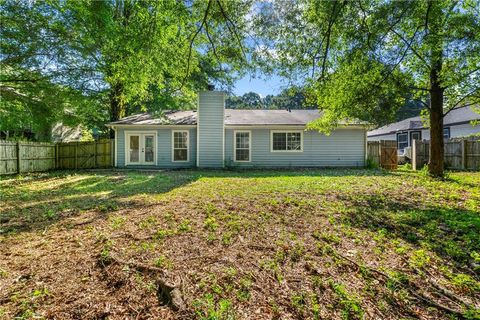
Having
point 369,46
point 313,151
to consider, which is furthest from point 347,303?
point 313,151

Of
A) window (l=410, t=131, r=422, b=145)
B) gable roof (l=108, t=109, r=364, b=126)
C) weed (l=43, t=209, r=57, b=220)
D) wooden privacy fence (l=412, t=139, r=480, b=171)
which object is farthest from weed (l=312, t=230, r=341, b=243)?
window (l=410, t=131, r=422, b=145)

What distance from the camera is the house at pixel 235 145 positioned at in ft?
49.7

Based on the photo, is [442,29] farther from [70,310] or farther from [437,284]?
[70,310]

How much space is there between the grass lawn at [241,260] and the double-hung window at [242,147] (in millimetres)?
9595

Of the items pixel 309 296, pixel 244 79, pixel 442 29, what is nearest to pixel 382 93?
pixel 442 29

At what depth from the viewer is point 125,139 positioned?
15.3 meters

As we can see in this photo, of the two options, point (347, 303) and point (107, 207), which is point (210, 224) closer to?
point (347, 303)

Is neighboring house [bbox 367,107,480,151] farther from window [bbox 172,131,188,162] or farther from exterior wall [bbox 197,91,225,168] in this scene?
window [bbox 172,131,188,162]

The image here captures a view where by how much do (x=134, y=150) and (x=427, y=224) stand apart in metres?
14.4

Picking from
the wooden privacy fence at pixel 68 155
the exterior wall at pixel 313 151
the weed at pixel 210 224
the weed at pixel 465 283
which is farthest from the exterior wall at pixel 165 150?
the weed at pixel 465 283

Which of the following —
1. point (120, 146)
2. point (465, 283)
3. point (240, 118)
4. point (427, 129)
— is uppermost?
A: point (240, 118)

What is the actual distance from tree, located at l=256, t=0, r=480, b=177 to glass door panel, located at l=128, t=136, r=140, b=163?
10.7 meters

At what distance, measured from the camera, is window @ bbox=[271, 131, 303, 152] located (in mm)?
15547

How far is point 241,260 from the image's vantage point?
316cm
